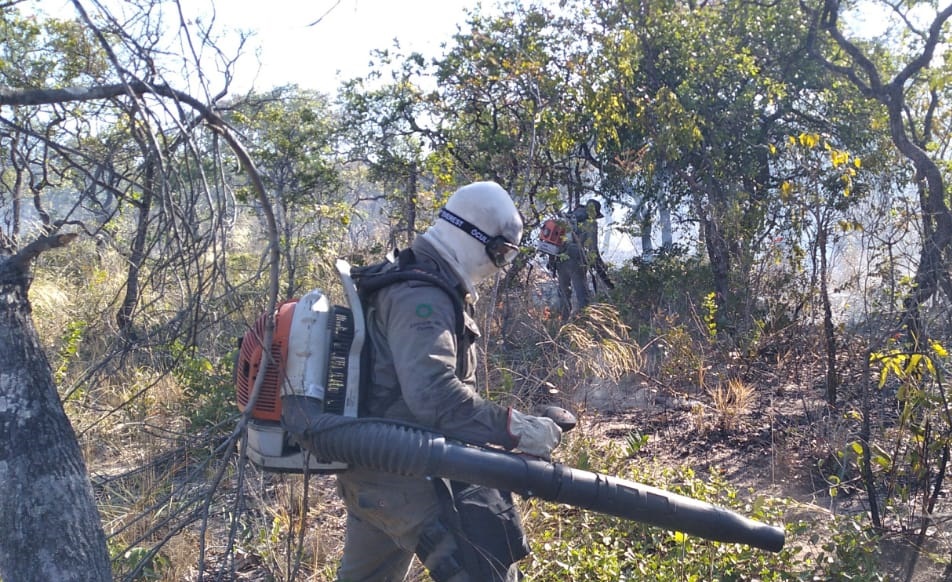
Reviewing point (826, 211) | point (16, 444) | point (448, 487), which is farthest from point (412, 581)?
point (826, 211)

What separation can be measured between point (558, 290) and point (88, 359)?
4705 millimetres

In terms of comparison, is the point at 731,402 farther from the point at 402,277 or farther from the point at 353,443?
the point at 353,443

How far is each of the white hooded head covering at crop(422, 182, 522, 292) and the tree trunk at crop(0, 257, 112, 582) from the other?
3.88ft

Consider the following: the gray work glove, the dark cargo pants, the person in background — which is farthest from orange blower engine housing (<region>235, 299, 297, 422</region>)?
the person in background

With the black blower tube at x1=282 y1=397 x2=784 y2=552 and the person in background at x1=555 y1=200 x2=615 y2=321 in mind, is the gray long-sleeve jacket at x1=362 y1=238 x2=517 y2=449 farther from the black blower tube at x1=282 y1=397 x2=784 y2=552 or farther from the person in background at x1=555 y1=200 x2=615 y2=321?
the person in background at x1=555 y1=200 x2=615 y2=321

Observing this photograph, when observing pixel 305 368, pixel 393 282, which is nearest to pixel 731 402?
pixel 393 282

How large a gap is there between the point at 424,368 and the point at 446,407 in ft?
0.42

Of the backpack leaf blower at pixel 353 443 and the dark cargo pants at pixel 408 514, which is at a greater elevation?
the backpack leaf blower at pixel 353 443

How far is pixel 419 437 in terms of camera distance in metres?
2.26

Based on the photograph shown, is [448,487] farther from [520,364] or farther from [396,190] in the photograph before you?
[396,190]

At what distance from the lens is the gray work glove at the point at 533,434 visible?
2.41m

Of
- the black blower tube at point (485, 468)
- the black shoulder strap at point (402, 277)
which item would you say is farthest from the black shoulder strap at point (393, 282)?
the black blower tube at point (485, 468)

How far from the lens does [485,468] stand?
2.29 m

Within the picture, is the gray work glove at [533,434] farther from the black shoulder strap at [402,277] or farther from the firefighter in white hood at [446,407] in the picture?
the black shoulder strap at [402,277]
